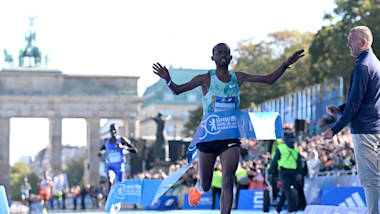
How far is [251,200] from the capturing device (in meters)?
27.4

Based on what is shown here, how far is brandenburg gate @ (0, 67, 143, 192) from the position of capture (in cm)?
7912

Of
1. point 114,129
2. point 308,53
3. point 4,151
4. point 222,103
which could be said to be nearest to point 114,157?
point 114,129

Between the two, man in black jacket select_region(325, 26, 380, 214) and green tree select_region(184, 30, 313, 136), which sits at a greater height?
green tree select_region(184, 30, 313, 136)

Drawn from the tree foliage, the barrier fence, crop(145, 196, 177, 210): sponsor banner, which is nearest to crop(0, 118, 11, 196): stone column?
the tree foliage

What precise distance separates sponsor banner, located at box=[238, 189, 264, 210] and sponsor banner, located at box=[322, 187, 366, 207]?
614 cm

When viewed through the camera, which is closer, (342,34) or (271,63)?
(342,34)

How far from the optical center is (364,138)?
9617 millimetres

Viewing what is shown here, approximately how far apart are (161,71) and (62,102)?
232 feet

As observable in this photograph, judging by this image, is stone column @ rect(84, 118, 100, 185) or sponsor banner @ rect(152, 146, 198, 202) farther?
stone column @ rect(84, 118, 100, 185)

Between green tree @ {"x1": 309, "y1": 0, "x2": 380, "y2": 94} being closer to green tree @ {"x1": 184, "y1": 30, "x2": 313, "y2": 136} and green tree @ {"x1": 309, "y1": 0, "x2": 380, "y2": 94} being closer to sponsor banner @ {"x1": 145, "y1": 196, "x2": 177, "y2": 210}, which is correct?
green tree @ {"x1": 184, "y1": 30, "x2": 313, "y2": 136}

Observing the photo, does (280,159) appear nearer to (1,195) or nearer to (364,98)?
(1,195)

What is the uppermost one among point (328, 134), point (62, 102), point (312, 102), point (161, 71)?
point (62, 102)

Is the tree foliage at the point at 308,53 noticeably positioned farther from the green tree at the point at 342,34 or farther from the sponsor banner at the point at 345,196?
the sponsor banner at the point at 345,196

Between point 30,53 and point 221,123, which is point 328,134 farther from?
point 30,53
